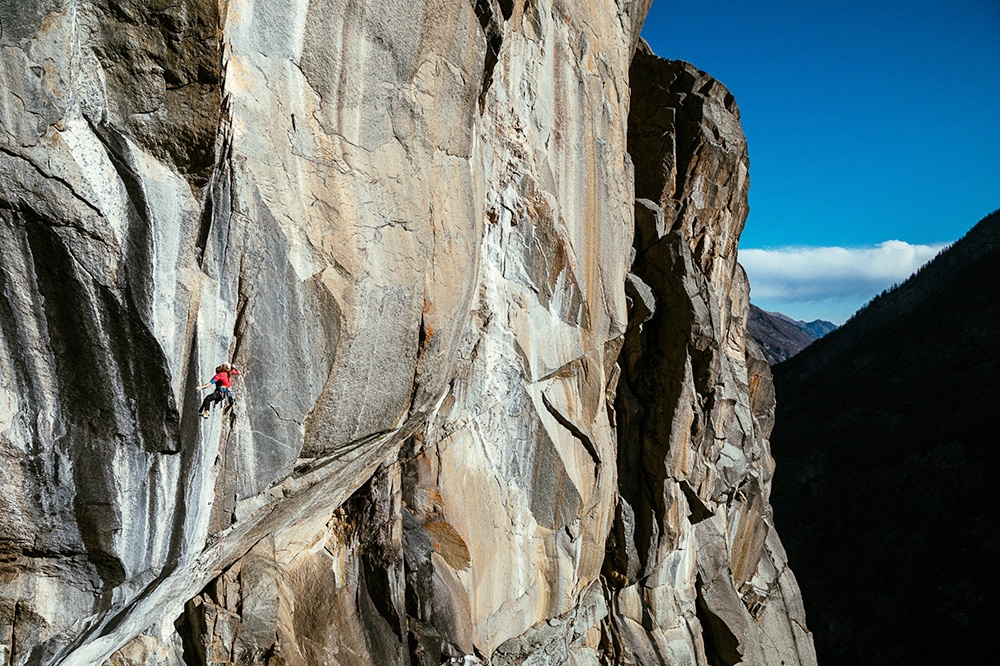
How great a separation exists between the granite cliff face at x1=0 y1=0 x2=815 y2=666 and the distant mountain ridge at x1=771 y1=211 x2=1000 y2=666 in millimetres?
16326

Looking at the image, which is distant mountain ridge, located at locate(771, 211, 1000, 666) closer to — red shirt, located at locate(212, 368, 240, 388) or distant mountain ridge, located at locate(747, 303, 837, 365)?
red shirt, located at locate(212, 368, 240, 388)

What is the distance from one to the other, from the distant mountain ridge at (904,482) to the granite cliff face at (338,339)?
16326 mm

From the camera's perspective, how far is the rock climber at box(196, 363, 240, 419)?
14.2 ft

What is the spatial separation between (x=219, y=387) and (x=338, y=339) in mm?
1056

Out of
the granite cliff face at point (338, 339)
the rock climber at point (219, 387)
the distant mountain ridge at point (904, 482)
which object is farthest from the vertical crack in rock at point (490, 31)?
the distant mountain ridge at point (904, 482)

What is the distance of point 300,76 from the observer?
4559 millimetres

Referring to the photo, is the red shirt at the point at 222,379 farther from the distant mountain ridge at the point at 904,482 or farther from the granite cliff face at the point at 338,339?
the distant mountain ridge at the point at 904,482

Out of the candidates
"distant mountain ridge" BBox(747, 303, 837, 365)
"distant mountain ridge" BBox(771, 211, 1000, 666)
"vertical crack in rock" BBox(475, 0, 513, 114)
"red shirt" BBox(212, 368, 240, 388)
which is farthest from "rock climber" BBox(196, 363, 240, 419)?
"distant mountain ridge" BBox(747, 303, 837, 365)

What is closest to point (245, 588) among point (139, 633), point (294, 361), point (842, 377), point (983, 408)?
point (139, 633)

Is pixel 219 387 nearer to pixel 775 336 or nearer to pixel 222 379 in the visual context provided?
pixel 222 379

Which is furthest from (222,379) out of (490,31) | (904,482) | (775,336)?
(775,336)

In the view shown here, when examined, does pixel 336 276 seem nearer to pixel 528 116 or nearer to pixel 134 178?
pixel 134 178

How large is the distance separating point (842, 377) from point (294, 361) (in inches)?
1600

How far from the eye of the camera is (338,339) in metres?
5.12
